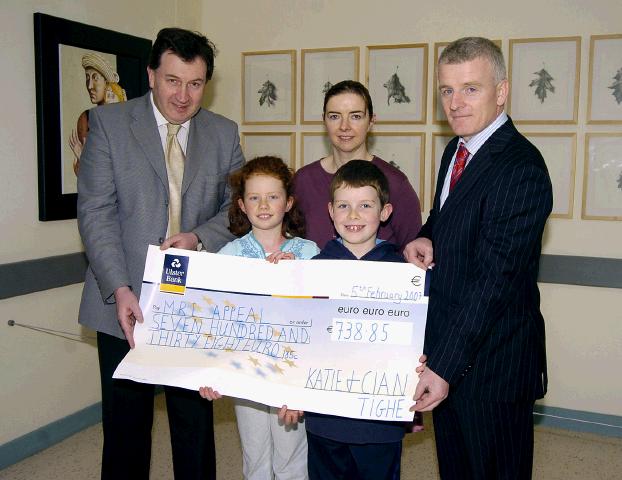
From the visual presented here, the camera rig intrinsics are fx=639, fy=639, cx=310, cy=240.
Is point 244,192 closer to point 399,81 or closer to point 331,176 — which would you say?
point 331,176

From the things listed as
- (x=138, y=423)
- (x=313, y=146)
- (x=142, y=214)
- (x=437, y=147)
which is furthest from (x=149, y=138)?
(x=437, y=147)

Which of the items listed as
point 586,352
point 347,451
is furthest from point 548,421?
point 347,451

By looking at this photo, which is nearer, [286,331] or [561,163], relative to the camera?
[286,331]

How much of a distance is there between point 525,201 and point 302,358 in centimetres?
90

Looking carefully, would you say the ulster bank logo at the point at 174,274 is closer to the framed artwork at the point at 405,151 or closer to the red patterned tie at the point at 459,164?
the red patterned tie at the point at 459,164

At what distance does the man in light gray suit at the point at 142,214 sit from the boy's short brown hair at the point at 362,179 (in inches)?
21.9

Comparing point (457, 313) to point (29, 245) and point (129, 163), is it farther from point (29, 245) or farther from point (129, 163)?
point (29, 245)

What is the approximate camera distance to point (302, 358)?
218 centimetres

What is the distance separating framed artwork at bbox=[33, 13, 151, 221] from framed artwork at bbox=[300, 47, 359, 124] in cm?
125

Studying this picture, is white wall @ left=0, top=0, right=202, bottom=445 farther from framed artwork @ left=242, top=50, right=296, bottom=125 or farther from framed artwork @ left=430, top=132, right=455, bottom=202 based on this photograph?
framed artwork @ left=430, top=132, right=455, bottom=202

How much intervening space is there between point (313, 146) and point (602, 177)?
1.90 m

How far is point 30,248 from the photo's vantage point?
3.57 m

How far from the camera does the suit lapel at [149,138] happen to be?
2527 mm

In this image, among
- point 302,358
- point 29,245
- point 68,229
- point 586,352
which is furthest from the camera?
point 586,352
